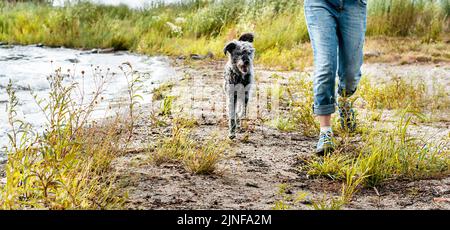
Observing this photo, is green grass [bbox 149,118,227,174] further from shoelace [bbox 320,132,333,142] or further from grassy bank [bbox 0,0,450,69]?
grassy bank [bbox 0,0,450,69]

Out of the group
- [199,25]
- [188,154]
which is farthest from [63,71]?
[188,154]

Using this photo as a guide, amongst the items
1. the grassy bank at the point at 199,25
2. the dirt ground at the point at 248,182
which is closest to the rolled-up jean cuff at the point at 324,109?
the dirt ground at the point at 248,182

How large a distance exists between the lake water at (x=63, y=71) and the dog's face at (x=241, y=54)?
1118 millimetres

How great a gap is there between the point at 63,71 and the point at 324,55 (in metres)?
6.26

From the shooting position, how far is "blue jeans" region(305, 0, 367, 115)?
4.02m

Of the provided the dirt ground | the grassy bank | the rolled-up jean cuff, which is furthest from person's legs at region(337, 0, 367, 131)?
the grassy bank

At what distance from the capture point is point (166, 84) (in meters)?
7.03

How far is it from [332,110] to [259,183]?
2.75 feet

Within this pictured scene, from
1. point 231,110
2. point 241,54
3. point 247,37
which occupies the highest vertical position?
point 247,37

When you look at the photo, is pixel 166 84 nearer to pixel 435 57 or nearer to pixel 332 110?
pixel 332 110

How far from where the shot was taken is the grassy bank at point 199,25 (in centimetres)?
1029

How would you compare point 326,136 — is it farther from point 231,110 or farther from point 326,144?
point 231,110

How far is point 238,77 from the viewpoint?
475cm
